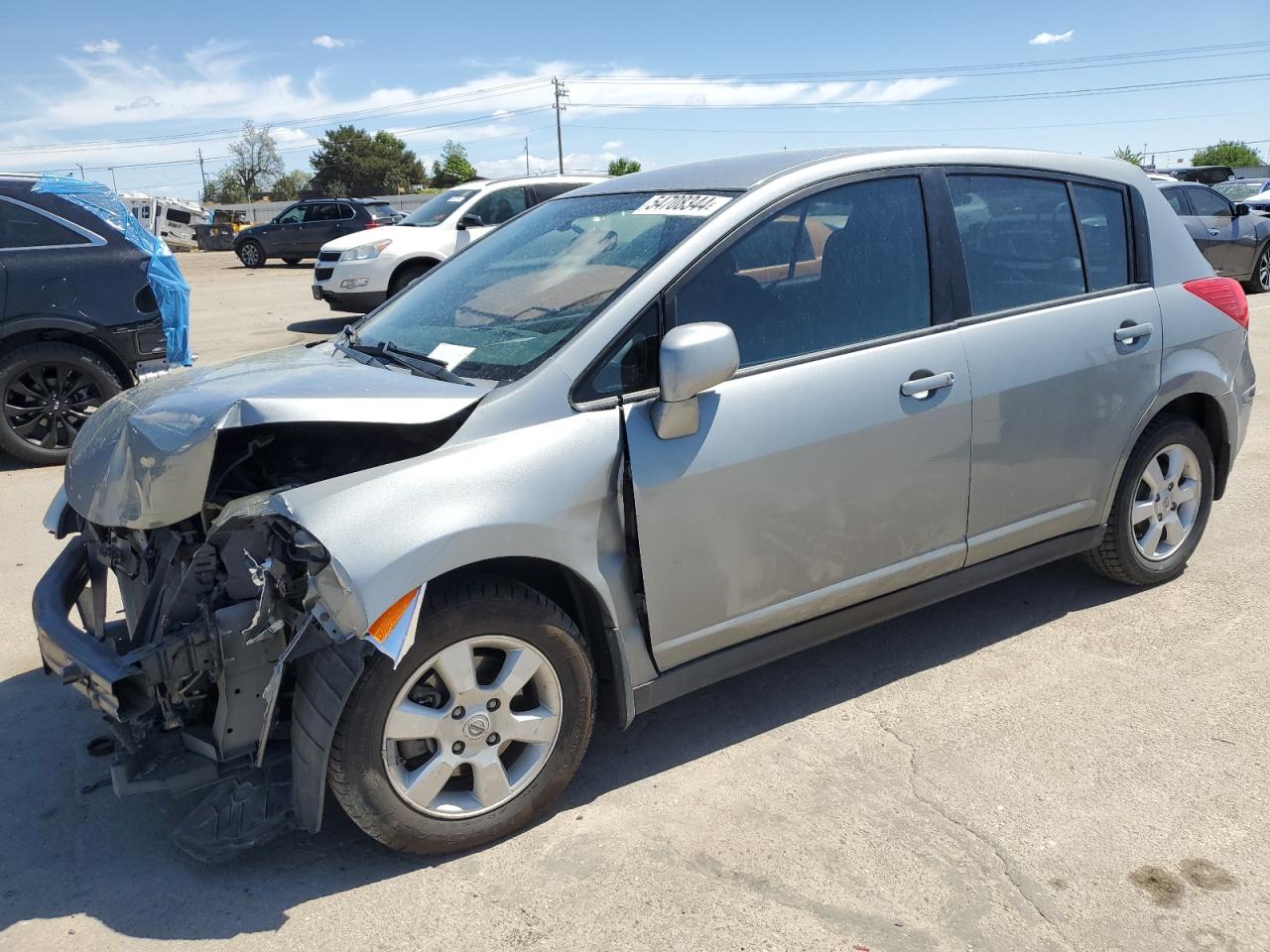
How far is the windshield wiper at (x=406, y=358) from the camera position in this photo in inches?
127

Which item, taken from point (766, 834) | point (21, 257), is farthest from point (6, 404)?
point (766, 834)

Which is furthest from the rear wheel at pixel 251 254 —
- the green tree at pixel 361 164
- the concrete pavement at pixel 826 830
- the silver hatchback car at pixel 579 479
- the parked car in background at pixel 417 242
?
the green tree at pixel 361 164

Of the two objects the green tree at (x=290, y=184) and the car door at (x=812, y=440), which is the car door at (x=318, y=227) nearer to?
the car door at (x=812, y=440)

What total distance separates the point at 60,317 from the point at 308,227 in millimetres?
21858

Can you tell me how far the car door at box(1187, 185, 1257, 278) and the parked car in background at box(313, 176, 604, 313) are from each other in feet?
28.9

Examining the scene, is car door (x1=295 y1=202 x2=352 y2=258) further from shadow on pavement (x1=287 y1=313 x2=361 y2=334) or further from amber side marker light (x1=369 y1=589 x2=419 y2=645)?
amber side marker light (x1=369 y1=589 x2=419 y2=645)

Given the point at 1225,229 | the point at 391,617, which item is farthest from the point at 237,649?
the point at 1225,229

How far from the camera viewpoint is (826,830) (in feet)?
10.0

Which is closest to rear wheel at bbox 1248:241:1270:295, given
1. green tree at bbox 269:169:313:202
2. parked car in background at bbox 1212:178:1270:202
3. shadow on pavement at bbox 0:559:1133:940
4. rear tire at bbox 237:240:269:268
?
parked car in background at bbox 1212:178:1270:202

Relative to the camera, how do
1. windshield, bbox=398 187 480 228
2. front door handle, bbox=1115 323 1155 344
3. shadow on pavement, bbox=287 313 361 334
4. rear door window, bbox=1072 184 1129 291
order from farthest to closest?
windshield, bbox=398 187 480 228
shadow on pavement, bbox=287 313 361 334
rear door window, bbox=1072 184 1129 291
front door handle, bbox=1115 323 1155 344

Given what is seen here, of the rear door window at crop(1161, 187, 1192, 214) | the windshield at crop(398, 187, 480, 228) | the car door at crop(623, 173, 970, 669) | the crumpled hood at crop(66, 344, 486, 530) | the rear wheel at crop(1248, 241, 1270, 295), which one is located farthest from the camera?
the rear wheel at crop(1248, 241, 1270, 295)

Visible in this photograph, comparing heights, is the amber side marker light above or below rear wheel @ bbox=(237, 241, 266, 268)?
below

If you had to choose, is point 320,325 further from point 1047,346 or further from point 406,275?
point 1047,346

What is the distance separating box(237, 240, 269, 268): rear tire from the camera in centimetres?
2817
